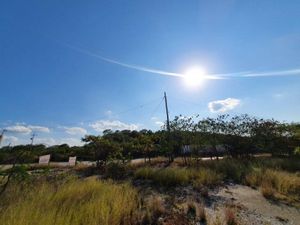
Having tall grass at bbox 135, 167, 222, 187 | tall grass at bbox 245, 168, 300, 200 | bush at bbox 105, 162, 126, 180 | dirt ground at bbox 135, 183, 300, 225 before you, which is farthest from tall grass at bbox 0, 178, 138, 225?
bush at bbox 105, 162, 126, 180

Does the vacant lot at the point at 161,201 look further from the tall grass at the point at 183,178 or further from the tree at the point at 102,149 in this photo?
the tree at the point at 102,149

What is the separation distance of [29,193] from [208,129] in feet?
55.0

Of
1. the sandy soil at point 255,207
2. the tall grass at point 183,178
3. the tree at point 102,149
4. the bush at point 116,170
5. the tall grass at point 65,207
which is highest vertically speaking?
the tree at point 102,149

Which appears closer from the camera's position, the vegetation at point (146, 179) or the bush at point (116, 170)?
the vegetation at point (146, 179)

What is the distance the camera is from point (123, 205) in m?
5.38

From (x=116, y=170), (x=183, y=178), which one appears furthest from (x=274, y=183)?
(x=116, y=170)

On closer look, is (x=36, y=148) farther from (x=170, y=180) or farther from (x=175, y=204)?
(x=170, y=180)

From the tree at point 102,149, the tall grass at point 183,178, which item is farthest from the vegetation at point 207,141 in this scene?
the tall grass at point 183,178

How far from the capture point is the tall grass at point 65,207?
4.00 m

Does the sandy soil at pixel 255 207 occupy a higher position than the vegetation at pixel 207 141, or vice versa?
the vegetation at pixel 207 141

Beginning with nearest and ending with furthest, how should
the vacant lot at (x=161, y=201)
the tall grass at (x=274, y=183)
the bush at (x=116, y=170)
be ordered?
1. the vacant lot at (x=161, y=201)
2. the tall grass at (x=274, y=183)
3. the bush at (x=116, y=170)

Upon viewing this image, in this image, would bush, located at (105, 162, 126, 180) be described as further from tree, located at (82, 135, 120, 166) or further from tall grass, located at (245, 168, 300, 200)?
tall grass, located at (245, 168, 300, 200)

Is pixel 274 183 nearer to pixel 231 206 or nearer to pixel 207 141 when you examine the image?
pixel 231 206

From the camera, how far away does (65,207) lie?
15.9 ft
